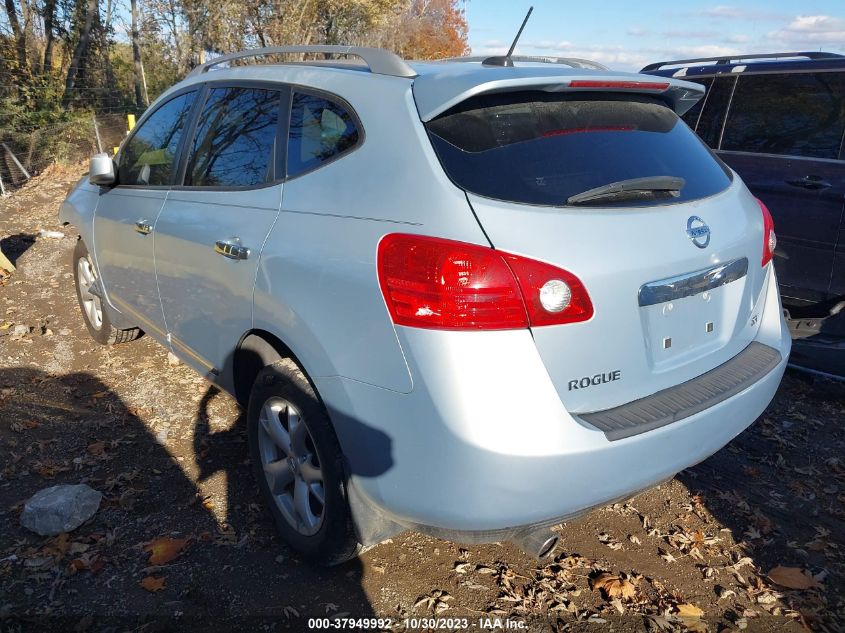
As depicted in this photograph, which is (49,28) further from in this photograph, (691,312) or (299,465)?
(691,312)

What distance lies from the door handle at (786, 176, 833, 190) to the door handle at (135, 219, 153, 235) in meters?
4.04

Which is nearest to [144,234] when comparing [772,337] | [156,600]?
[156,600]

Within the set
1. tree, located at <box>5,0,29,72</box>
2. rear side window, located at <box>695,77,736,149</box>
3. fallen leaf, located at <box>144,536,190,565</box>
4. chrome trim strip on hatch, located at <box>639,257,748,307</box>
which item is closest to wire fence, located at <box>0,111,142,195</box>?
tree, located at <box>5,0,29,72</box>

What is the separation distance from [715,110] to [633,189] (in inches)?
134

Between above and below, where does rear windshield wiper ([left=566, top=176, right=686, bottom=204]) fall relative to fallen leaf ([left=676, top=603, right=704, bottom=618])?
above

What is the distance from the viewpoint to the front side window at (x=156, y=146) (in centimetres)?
371

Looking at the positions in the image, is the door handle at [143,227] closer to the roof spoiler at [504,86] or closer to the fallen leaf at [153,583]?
the fallen leaf at [153,583]

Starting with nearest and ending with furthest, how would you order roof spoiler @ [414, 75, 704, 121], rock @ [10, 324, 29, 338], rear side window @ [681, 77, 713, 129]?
roof spoiler @ [414, 75, 704, 121], rear side window @ [681, 77, 713, 129], rock @ [10, 324, 29, 338]

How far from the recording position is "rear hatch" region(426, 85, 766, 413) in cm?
213

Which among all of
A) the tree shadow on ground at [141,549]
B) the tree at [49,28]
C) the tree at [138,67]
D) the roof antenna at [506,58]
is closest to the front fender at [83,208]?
the tree shadow on ground at [141,549]

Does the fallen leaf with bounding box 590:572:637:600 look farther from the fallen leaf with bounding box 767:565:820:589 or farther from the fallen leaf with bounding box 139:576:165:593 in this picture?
the fallen leaf with bounding box 139:576:165:593

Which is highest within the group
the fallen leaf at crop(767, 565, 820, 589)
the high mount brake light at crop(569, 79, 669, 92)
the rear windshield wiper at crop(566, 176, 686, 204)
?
the high mount brake light at crop(569, 79, 669, 92)

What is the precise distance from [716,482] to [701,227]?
5.42 feet

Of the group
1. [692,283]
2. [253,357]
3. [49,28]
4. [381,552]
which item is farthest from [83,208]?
[49,28]
